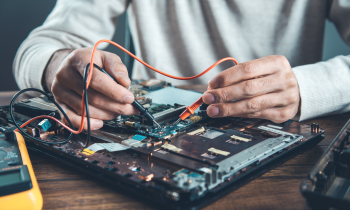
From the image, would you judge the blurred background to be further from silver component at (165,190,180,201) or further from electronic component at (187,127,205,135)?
silver component at (165,190,180,201)

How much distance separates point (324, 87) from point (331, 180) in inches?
21.0

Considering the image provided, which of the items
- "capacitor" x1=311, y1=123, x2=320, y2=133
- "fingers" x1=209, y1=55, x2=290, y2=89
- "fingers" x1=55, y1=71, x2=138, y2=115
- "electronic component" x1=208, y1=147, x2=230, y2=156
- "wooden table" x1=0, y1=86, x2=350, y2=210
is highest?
"fingers" x1=209, y1=55, x2=290, y2=89

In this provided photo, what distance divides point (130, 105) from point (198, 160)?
0.82ft

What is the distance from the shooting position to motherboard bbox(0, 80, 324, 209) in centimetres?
44

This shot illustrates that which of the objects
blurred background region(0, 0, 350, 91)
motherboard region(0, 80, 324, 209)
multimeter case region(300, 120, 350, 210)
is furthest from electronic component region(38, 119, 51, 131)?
blurred background region(0, 0, 350, 91)

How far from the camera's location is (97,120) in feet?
2.26

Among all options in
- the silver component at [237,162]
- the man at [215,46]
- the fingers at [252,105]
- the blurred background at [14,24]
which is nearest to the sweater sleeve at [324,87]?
the man at [215,46]

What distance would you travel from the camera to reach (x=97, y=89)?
2.17 feet

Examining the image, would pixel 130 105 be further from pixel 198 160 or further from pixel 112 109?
pixel 198 160

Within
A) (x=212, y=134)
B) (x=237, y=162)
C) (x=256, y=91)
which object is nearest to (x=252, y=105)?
(x=256, y=91)

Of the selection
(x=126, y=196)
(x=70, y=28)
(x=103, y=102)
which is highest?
(x=70, y=28)

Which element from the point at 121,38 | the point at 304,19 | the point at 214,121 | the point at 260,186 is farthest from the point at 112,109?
the point at 121,38

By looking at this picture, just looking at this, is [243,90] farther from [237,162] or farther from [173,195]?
[173,195]

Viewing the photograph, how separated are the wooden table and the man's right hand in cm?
14
